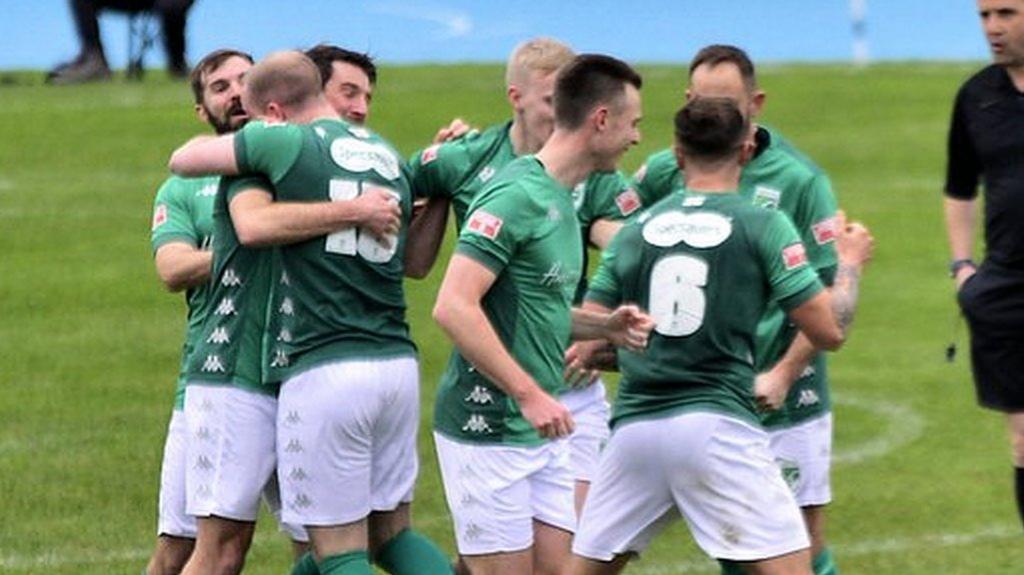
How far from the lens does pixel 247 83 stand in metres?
8.54

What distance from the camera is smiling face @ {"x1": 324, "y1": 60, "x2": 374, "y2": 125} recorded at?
30.2ft

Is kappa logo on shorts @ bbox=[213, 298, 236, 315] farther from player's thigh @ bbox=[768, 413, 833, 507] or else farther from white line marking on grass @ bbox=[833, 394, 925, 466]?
white line marking on grass @ bbox=[833, 394, 925, 466]

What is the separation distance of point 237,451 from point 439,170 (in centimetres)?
134

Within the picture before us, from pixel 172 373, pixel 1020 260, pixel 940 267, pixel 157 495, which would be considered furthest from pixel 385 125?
pixel 1020 260

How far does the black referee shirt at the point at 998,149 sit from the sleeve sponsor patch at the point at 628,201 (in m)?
1.29

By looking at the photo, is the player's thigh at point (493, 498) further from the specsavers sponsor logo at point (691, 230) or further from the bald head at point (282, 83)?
the bald head at point (282, 83)

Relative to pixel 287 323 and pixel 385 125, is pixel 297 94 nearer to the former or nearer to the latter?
pixel 287 323

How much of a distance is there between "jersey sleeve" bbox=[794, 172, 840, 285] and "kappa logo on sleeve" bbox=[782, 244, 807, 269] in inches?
50.9

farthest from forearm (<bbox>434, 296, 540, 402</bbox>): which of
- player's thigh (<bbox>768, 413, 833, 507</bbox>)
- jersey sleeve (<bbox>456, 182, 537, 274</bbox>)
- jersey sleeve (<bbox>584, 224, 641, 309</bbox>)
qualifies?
player's thigh (<bbox>768, 413, 833, 507</bbox>)

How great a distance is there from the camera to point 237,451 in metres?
8.66

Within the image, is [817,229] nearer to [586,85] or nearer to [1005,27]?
[1005,27]

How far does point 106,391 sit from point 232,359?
7.24 meters

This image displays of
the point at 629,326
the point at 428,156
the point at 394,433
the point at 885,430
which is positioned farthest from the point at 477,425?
the point at 885,430

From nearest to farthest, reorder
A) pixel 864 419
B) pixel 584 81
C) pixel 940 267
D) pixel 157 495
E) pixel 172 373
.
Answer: pixel 584 81
pixel 157 495
pixel 864 419
pixel 172 373
pixel 940 267
